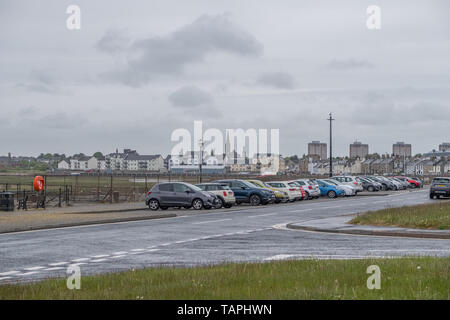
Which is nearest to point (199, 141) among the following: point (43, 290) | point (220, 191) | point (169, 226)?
point (220, 191)

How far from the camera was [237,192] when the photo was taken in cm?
4166

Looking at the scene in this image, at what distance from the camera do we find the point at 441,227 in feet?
66.7

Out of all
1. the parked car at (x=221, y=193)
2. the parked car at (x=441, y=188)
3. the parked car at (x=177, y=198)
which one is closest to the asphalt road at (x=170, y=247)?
the parked car at (x=177, y=198)

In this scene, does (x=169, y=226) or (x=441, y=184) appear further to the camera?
(x=441, y=184)

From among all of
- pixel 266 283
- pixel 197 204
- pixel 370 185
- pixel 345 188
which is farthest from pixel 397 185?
pixel 266 283

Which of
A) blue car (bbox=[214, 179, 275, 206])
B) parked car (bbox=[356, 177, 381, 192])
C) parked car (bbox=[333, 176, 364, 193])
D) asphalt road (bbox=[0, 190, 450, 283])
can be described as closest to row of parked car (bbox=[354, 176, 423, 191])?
parked car (bbox=[356, 177, 381, 192])

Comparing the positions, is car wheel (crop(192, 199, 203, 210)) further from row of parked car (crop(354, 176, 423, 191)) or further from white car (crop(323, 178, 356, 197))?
row of parked car (crop(354, 176, 423, 191))

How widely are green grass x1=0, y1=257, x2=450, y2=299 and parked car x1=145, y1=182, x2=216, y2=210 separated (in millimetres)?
24467

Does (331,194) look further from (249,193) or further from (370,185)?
(370,185)

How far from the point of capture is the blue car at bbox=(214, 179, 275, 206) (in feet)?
134

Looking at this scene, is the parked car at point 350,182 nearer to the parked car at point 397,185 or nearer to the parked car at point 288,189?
the parked car at point 288,189
